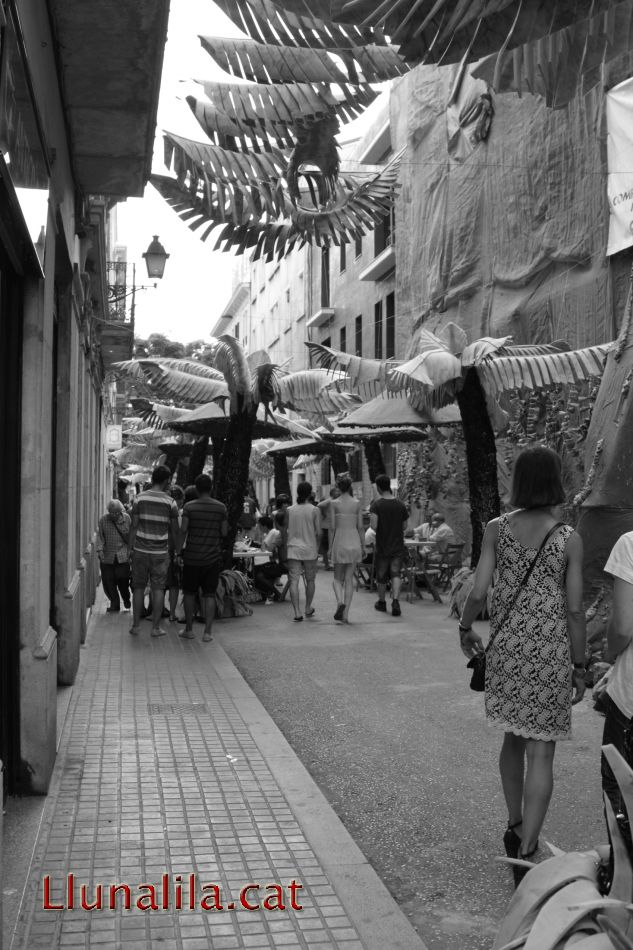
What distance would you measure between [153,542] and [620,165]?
7893 millimetres

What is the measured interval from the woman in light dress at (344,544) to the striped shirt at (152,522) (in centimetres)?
271

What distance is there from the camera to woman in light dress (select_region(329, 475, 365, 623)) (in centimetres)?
1347

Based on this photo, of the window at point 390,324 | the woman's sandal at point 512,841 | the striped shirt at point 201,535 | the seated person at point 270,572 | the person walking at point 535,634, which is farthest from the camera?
the window at point 390,324

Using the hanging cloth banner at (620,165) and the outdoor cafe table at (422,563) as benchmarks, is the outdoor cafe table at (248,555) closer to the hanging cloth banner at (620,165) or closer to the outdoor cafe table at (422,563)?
the outdoor cafe table at (422,563)

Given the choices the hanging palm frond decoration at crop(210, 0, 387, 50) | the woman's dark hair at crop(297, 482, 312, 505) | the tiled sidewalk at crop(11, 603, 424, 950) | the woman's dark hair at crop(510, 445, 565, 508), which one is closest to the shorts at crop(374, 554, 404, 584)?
the woman's dark hair at crop(297, 482, 312, 505)

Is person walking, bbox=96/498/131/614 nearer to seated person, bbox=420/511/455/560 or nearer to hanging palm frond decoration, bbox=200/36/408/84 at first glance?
seated person, bbox=420/511/455/560

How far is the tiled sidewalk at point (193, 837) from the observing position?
379 centimetres

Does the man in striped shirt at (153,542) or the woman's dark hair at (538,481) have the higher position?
the woman's dark hair at (538,481)

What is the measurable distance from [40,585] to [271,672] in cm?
452

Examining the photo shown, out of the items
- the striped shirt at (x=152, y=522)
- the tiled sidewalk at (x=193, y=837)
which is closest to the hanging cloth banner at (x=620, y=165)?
the striped shirt at (x=152, y=522)

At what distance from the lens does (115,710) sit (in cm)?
764

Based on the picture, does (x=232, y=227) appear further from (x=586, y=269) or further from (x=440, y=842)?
(x=586, y=269)

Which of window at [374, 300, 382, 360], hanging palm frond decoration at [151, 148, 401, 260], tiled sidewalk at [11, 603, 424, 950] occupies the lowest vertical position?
tiled sidewalk at [11, 603, 424, 950]

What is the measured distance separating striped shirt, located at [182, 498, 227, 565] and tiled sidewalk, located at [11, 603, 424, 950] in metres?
3.63
